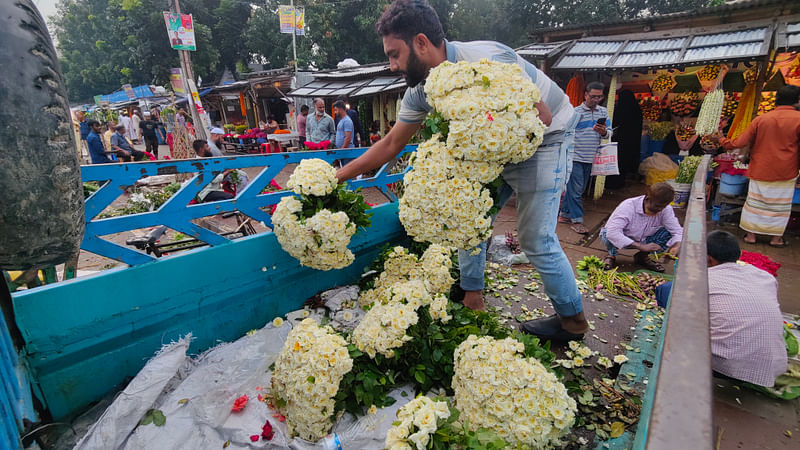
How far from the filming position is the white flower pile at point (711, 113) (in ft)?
23.6

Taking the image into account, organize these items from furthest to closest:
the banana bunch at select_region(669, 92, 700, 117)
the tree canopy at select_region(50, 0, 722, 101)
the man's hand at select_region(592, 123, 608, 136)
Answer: the tree canopy at select_region(50, 0, 722, 101) → the banana bunch at select_region(669, 92, 700, 117) → the man's hand at select_region(592, 123, 608, 136)

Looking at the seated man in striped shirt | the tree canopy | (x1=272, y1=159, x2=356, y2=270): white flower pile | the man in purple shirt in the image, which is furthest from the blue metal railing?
the tree canopy

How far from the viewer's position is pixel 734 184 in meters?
6.18

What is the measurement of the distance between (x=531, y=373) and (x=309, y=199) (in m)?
1.66

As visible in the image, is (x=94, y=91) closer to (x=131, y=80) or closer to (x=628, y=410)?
(x=131, y=80)

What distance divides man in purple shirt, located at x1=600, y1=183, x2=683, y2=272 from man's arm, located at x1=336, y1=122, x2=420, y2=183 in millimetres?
3104

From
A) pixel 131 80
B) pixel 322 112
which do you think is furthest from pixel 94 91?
pixel 322 112

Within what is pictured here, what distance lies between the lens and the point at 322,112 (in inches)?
382

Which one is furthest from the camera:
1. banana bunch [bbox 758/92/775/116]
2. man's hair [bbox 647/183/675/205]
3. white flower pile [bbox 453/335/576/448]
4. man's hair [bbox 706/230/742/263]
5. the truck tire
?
banana bunch [bbox 758/92/775/116]

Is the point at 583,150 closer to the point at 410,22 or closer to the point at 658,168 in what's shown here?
the point at 658,168

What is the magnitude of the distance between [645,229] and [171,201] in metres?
4.82

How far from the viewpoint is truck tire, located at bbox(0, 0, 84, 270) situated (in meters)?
1.12

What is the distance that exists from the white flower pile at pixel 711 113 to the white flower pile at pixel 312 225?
8168 millimetres

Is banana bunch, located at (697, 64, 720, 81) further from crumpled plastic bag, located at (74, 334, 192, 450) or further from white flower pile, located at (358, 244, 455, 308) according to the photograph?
crumpled plastic bag, located at (74, 334, 192, 450)
